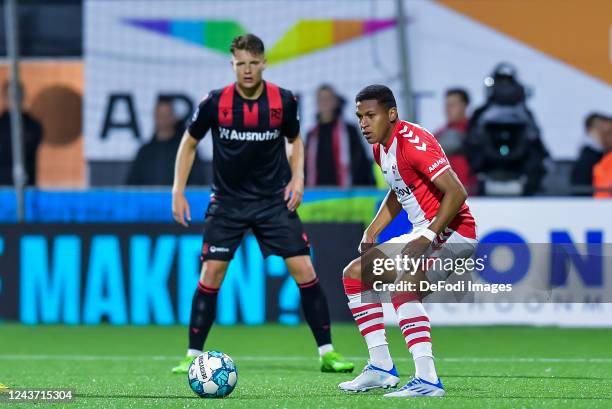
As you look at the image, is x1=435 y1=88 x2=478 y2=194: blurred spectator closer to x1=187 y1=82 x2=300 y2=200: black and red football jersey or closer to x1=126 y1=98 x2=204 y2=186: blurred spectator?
x1=126 y1=98 x2=204 y2=186: blurred spectator

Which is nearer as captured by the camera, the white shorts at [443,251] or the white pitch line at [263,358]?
the white shorts at [443,251]

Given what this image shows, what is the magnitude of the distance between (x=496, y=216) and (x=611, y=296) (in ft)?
5.30

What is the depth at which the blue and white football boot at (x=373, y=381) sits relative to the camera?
6953mm

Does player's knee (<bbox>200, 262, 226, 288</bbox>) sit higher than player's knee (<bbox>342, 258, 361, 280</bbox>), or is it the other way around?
player's knee (<bbox>342, 258, 361, 280</bbox>)

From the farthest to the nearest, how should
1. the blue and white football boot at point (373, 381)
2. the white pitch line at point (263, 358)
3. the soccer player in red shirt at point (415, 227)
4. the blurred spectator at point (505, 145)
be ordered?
1. the blurred spectator at point (505, 145)
2. the white pitch line at point (263, 358)
3. the blue and white football boot at point (373, 381)
4. the soccer player in red shirt at point (415, 227)

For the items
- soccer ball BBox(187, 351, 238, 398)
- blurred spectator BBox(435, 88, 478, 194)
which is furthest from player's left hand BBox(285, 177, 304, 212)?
blurred spectator BBox(435, 88, 478, 194)

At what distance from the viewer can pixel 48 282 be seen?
12.6 metres

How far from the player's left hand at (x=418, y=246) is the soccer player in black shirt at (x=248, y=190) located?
2133mm

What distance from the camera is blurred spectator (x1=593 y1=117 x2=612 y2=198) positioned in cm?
1269

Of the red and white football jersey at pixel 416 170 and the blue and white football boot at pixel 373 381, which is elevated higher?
the red and white football jersey at pixel 416 170

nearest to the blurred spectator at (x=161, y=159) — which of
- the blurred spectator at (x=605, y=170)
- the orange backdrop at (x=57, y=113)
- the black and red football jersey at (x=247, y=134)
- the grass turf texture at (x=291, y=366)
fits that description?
the orange backdrop at (x=57, y=113)

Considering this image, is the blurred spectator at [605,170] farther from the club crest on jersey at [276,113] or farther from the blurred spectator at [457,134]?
the club crest on jersey at [276,113]

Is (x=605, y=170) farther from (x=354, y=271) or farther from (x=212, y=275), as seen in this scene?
(x=354, y=271)

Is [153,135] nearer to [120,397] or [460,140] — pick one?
[460,140]
